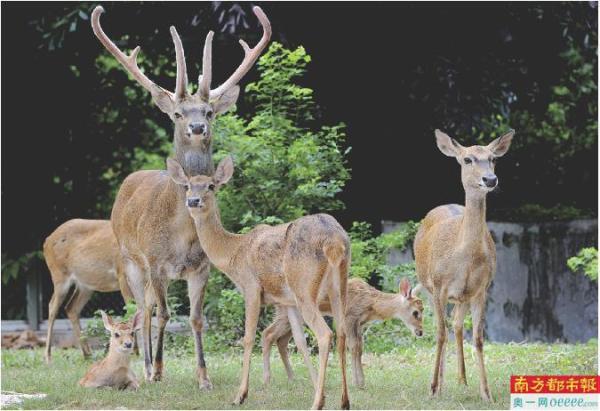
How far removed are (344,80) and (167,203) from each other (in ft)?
18.9

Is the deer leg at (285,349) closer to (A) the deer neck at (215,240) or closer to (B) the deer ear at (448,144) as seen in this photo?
(A) the deer neck at (215,240)

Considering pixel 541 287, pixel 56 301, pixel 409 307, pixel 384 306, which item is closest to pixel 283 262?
pixel 384 306

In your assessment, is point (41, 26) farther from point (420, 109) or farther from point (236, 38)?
point (420, 109)

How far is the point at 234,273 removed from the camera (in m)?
8.91

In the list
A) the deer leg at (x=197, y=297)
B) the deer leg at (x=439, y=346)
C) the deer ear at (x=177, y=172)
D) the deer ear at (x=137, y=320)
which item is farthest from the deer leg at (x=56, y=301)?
the deer leg at (x=439, y=346)

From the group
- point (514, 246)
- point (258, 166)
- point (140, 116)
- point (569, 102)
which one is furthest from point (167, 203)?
point (569, 102)

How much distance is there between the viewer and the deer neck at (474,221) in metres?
8.91

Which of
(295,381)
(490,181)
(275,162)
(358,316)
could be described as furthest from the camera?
(275,162)

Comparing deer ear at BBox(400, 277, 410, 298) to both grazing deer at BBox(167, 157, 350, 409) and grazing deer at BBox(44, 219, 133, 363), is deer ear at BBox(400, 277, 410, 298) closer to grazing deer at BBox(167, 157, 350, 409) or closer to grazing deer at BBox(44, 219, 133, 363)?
grazing deer at BBox(167, 157, 350, 409)

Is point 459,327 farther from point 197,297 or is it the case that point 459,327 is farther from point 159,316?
point 159,316

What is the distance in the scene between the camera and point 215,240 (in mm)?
9055

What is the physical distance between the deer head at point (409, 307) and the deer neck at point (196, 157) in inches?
73.8

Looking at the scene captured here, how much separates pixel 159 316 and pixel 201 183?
1.45 metres

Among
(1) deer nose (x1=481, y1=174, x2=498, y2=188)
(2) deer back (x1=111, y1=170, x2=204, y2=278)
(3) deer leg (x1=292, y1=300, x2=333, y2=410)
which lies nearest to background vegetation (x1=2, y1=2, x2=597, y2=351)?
(2) deer back (x1=111, y1=170, x2=204, y2=278)
